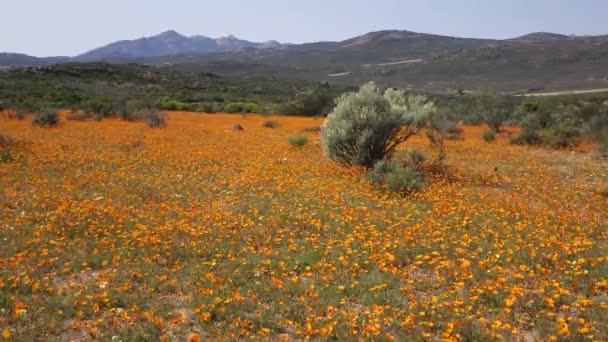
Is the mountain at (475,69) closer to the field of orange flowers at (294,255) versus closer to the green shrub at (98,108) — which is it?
the green shrub at (98,108)

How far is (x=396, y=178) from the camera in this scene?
11023mm

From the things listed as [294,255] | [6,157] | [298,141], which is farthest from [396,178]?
[6,157]

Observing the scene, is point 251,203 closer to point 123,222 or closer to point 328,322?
point 123,222

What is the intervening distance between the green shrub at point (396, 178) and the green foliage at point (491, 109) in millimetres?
14768

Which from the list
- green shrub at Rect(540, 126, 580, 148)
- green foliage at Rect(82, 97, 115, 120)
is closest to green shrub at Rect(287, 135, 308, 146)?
green shrub at Rect(540, 126, 580, 148)

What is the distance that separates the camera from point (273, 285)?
6.04 metres

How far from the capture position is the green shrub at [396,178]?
10953mm

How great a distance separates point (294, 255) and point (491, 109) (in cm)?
2152

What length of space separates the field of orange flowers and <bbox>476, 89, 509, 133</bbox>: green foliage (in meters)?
12.0

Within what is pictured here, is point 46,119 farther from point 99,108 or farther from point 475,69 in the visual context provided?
point 475,69

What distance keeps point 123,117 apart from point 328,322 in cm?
2753

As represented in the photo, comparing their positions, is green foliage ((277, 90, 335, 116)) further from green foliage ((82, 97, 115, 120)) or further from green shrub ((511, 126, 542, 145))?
green shrub ((511, 126, 542, 145))

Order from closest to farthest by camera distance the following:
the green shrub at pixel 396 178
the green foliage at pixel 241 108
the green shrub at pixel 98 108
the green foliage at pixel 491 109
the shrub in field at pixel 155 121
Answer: the green shrub at pixel 396 178 → the green foliage at pixel 491 109 → the shrub in field at pixel 155 121 → the green shrub at pixel 98 108 → the green foliage at pixel 241 108

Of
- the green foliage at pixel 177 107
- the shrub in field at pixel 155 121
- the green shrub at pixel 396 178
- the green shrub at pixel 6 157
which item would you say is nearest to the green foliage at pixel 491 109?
the green shrub at pixel 396 178
